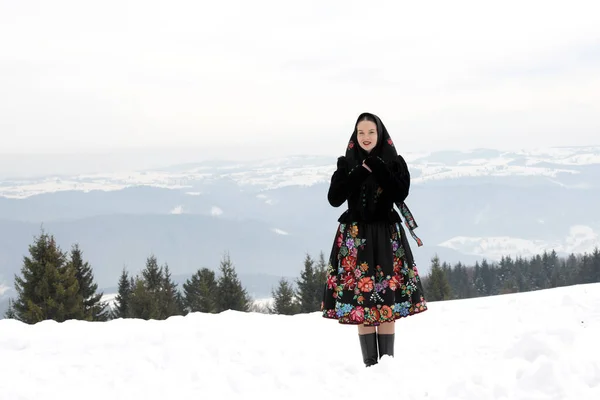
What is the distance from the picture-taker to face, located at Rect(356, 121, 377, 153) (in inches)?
216

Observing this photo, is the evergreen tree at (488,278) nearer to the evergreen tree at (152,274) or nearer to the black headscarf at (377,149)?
the evergreen tree at (152,274)

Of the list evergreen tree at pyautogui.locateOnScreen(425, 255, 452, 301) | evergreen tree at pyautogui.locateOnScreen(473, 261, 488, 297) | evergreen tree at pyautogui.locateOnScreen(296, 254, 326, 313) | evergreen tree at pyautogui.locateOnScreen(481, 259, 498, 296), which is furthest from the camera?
evergreen tree at pyautogui.locateOnScreen(481, 259, 498, 296)

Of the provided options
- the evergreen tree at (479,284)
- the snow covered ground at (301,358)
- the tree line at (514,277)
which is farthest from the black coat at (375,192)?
the evergreen tree at (479,284)

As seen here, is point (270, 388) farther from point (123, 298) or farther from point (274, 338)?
point (123, 298)

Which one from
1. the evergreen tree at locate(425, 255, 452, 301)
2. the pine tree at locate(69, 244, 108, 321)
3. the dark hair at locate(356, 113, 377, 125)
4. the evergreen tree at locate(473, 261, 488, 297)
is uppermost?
the dark hair at locate(356, 113, 377, 125)

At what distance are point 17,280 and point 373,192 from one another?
29508 mm

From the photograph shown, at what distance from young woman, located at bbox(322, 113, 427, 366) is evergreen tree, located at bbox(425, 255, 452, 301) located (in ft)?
175

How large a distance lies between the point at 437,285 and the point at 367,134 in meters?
54.6

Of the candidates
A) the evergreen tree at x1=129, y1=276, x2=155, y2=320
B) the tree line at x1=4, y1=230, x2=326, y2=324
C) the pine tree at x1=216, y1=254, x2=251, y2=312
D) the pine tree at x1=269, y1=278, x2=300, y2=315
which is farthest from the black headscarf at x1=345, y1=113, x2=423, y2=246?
the pine tree at x1=269, y1=278, x2=300, y2=315

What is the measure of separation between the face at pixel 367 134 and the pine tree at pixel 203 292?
3832 cm

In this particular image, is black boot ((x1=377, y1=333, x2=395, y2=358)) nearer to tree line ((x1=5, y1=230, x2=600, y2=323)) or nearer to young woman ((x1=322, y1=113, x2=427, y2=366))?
young woman ((x1=322, y1=113, x2=427, y2=366))

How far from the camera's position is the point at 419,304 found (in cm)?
559

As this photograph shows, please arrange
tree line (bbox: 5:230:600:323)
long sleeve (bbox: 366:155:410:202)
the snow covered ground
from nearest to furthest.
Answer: the snow covered ground → long sleeve (bbox: 366:155:410:202) → tree line (bbox: 5:230:600:323)

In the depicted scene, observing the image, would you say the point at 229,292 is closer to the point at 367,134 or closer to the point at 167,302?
the point at 167,302
